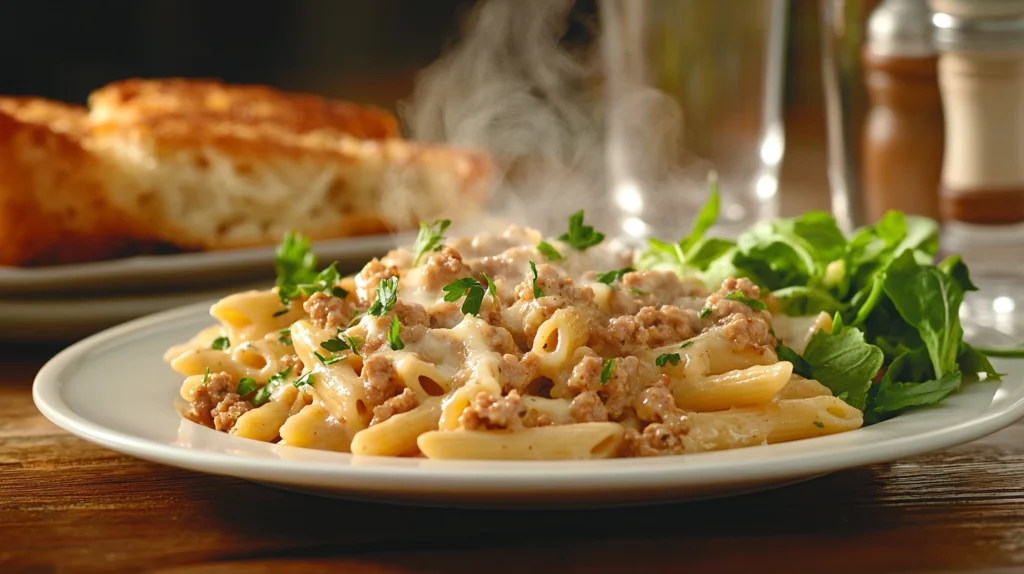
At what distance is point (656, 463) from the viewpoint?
1.37m

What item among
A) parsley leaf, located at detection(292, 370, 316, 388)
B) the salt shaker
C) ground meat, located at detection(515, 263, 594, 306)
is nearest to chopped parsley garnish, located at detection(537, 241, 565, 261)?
ground meat, located at detection(515, 263, 594, 306)

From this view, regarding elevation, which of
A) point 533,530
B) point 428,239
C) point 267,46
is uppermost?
point 267,46

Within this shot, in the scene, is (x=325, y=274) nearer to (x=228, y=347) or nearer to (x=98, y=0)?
(x=228, y=347)

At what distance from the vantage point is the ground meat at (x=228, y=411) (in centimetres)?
178

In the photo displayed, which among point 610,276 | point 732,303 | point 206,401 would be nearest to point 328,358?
point 206,401

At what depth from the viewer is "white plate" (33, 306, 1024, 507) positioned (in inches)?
52.1

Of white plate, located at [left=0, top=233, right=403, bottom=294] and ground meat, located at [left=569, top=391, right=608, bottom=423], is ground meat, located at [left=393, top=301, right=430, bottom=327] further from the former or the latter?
white plate, located at [left=0, top=233, right=403, bottom=294]

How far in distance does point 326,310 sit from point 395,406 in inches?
11.2

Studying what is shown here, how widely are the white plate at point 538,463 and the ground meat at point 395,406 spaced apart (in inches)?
6.6

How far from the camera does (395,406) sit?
1.65 m

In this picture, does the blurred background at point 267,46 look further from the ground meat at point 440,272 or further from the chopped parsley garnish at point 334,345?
the chopped parsley garnish at point 334,345

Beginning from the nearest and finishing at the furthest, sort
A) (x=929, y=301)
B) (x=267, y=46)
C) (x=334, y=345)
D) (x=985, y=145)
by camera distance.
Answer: (x=334, y=345)
(x=929, y=301)
(x=985, y=145)
(x=267, y=46)

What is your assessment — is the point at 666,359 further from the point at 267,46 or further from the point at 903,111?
the point at 267,46

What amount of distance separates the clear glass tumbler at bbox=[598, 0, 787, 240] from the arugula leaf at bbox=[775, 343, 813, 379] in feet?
5.83
